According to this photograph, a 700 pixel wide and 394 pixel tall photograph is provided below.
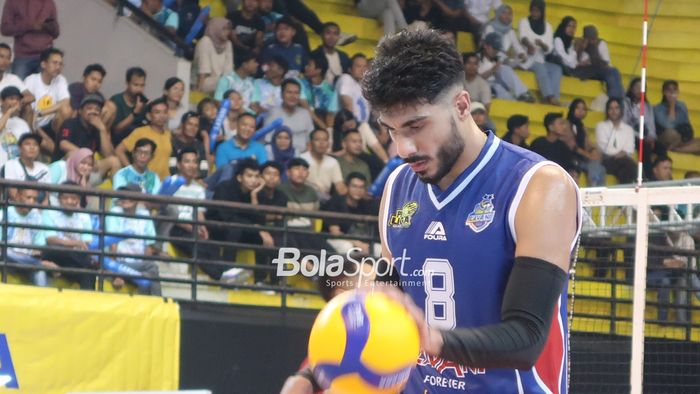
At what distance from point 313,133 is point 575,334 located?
3.75 metres

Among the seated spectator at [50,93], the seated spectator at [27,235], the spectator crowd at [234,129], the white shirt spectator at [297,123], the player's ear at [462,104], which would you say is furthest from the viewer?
the white shirt spectator at [297,123]

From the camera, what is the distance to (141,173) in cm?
1065

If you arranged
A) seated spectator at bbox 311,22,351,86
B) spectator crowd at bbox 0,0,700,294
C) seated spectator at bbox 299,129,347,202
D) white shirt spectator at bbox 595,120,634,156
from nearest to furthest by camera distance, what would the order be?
spectator crowd at bbox 0,0,700,294 → seated spectator at bbox 299,129,347,202 → seated spectator at bbox 311,22,351,86 → white shirt spectator at bbox 595,120,634,156

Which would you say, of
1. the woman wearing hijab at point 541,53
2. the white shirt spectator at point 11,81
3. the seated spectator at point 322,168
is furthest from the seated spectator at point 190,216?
the woman wearing hijab at point 541,53

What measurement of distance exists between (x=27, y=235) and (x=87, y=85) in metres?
2.13

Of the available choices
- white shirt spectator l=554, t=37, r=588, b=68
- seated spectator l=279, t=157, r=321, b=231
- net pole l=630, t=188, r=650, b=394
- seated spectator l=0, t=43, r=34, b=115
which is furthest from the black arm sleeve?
white shirt spectator l=554, t=37, r=588, b=68

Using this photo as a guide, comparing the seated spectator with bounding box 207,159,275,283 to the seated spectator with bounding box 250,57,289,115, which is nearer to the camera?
the seated spectator with bounding box 207,159,275,283

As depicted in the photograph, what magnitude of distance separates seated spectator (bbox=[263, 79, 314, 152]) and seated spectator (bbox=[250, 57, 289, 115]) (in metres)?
0.12

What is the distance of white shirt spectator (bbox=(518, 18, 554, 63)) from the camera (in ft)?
50.4

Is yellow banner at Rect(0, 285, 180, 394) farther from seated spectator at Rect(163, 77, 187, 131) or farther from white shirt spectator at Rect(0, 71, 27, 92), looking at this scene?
seated spectator at Rect(163, 77, 187, 131)

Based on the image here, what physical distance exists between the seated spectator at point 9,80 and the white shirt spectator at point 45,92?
8 centimetres

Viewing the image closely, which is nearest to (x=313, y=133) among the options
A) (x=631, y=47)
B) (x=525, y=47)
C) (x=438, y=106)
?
(x=525, y=47)

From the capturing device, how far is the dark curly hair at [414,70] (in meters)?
3.29

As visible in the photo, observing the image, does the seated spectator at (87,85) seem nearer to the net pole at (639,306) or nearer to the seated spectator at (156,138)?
the seated spectator at (156,138)
